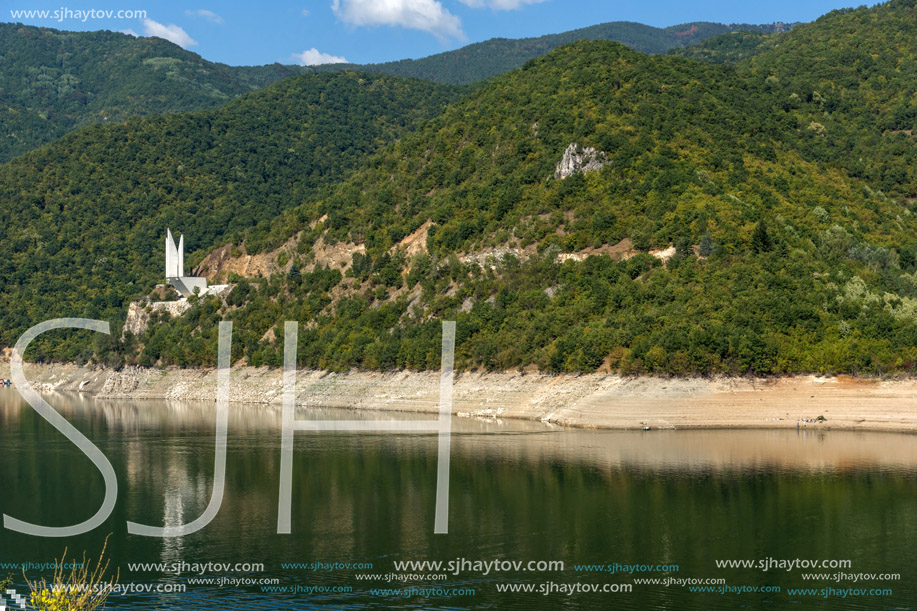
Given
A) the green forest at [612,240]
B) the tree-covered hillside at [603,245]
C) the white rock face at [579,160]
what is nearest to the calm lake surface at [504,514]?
the tree-covered hillside at [603,245]

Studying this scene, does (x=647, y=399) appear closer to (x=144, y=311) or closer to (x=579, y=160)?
(x=579, y=160)

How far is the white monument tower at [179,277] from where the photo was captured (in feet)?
523

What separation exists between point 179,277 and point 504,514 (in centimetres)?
11431

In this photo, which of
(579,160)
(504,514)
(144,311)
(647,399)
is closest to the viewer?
(504,514)

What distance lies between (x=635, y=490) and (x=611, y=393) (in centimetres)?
3368

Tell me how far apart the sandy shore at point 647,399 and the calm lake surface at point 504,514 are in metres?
3.27

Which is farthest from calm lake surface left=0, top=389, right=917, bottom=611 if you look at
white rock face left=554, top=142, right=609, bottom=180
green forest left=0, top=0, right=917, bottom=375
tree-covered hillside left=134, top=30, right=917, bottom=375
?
white rock face left=554, top=142, right=609, bottom=180

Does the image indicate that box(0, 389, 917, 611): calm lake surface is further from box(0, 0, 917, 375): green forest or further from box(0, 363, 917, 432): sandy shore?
box(0, 0, 917, 375): green forest

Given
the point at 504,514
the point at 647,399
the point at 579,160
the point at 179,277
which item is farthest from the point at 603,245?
the point at 504,514

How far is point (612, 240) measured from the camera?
4813 inches

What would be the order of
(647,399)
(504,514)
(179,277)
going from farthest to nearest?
(179,277) → (647,399) → (504,514)

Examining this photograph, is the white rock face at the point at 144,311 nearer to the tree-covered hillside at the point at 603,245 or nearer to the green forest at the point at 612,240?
the green forest at the point at 612,240

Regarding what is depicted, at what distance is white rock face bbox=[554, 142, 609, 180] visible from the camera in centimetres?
13462

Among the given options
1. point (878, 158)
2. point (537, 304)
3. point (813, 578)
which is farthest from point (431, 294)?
point (813, 578)
